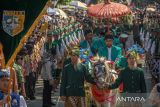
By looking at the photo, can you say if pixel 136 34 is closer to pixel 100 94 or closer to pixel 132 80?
pixel 100 94

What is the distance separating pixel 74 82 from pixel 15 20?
8.18 feet

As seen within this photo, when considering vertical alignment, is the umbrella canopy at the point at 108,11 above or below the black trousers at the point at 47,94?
above

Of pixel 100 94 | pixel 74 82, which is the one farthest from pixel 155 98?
pixel 74 82

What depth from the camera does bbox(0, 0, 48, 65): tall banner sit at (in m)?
9.79

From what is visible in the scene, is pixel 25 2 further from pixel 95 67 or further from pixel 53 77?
pixel 53 77

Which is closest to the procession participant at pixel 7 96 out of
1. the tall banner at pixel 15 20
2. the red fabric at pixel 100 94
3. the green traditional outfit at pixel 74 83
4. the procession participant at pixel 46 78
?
the tall banner at pixel 15 20

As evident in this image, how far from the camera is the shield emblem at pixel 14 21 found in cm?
980

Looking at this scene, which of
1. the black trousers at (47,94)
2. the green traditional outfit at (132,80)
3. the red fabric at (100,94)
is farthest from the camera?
the black trousers at (47,94)

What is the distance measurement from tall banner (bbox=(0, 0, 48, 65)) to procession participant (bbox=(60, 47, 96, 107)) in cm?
208

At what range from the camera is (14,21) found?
10.0 meters

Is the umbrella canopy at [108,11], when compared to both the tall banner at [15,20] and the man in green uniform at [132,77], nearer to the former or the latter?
the man in green uniform at [132,77]

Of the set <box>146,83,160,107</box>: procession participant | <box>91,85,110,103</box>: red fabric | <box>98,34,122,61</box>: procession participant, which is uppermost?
<box>98,34,122,61</box>: procession participant

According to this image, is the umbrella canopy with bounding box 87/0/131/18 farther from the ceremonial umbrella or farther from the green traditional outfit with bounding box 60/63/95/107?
the green traditional outfit with bounding box 60/63/95/107

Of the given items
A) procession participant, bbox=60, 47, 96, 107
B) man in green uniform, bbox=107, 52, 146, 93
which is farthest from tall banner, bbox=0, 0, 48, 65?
man in green uniform, bbox=107, 52, 146, 93
